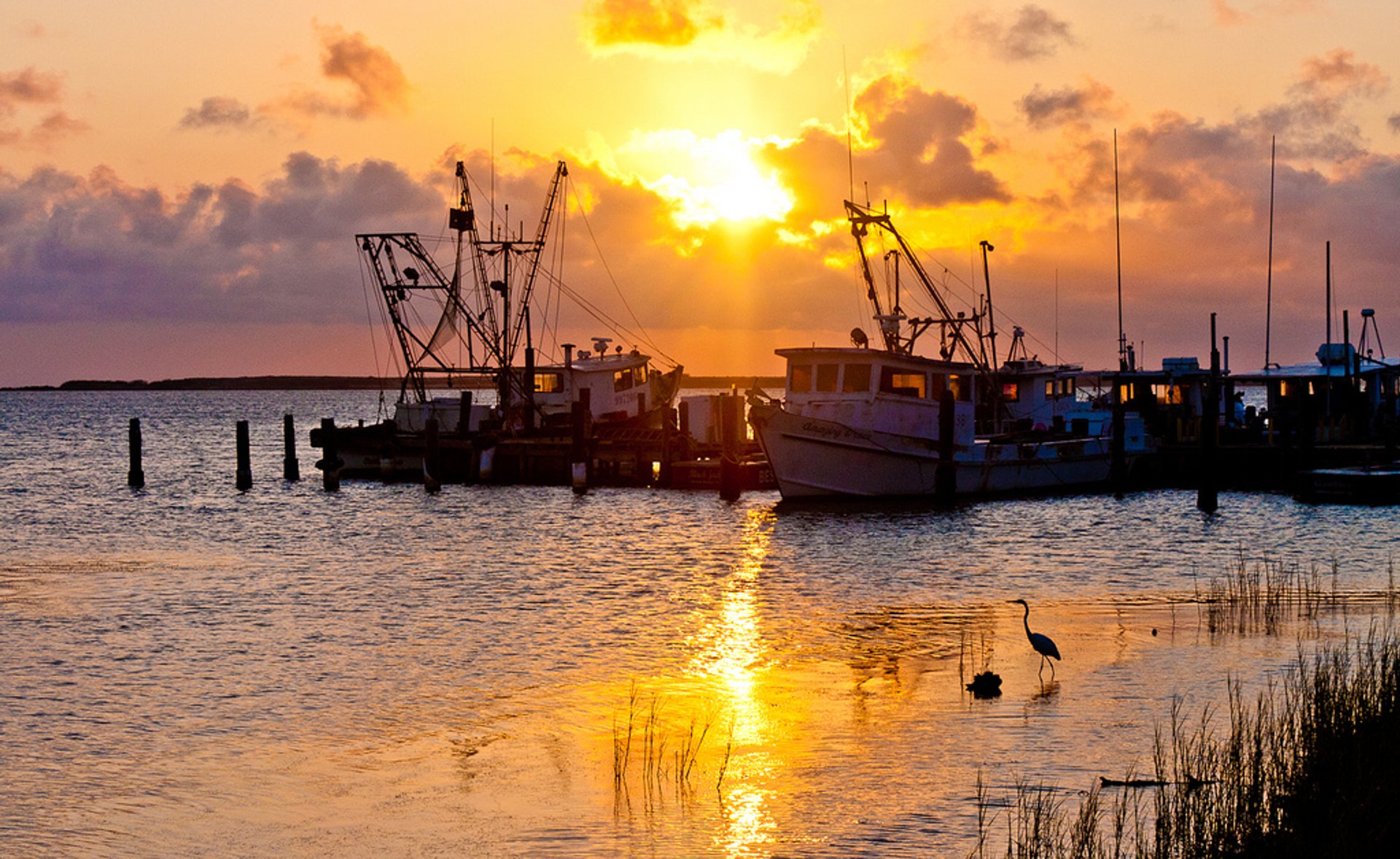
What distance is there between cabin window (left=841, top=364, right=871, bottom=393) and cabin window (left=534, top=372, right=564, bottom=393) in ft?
57.0

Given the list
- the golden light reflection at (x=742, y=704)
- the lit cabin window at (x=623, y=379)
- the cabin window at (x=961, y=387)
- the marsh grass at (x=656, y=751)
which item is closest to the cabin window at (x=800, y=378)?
the cabin window at (x=961, y=387)

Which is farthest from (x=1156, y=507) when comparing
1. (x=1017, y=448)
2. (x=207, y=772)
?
(x=207, y=772)

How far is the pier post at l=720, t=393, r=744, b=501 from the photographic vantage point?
42.2 meters

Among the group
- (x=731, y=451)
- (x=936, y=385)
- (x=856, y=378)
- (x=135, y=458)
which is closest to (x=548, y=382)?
(x=731, y=451)

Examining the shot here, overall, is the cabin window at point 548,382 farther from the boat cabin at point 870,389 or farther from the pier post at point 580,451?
the boat cabin at point 870,389

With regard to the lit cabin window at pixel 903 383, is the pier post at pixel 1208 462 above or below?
below

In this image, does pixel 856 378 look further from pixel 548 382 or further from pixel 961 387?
pixel 548 382

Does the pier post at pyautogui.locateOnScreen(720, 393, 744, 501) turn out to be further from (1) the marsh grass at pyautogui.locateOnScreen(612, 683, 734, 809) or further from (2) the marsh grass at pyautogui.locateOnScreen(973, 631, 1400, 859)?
(2) the marsh grass at pyautogui.locateOnScreen(973, 631, 1400, 859)

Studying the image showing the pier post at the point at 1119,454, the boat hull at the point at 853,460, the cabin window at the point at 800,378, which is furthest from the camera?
the pier post at the point at 1119,454

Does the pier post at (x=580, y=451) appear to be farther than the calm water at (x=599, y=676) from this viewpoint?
Yes

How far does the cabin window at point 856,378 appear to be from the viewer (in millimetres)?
38406

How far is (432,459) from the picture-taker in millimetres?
48312

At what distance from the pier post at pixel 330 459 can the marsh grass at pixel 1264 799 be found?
132 feet

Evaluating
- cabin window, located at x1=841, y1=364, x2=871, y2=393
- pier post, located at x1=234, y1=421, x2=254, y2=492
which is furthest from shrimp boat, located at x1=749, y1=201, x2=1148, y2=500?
pier post, located at x1=234, y1=421, x2=254, y2=492
